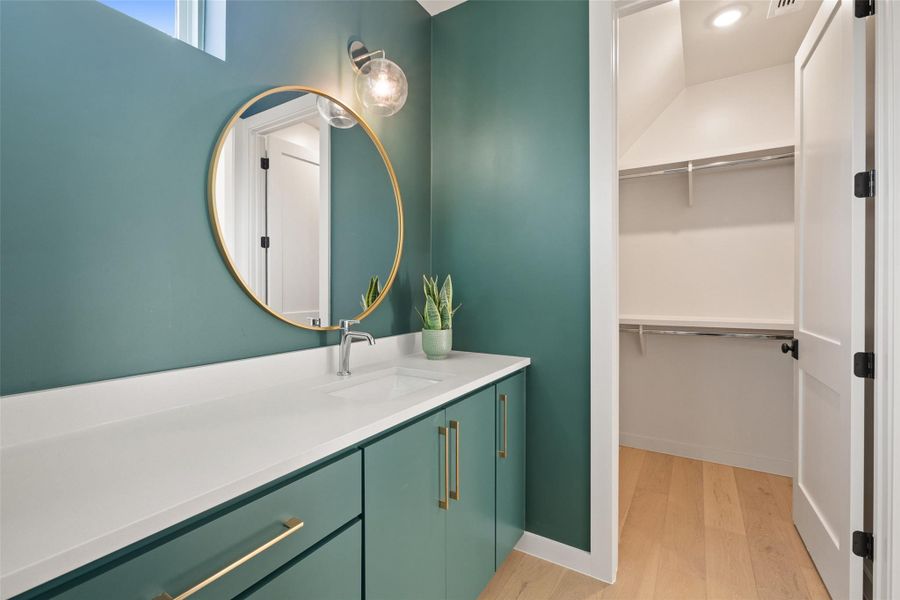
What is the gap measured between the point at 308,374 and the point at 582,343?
1.06m

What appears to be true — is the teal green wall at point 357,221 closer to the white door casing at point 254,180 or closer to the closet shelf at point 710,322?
the white door casing at point 254,180

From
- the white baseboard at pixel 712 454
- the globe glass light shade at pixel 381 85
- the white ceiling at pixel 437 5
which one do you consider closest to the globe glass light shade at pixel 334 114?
the globe glass light shade at pixel 381 85

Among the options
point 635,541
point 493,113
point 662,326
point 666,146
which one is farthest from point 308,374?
point 666,146

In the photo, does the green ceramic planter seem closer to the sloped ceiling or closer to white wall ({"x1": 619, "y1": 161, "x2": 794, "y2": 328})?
the sloped ceiling

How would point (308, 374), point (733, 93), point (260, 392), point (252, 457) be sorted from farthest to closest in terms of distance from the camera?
point (733, 93) → point (308, 374) → point (260, 392) → point (252, 457)

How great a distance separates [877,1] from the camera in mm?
1312

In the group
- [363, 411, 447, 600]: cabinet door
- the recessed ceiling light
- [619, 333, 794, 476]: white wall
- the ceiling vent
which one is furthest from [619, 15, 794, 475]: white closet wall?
[363, 411, 447, 600]: cabinet door

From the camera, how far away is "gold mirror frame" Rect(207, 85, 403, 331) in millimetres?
1167

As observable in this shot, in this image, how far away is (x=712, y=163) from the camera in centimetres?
258

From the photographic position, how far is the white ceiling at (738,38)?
2.09m

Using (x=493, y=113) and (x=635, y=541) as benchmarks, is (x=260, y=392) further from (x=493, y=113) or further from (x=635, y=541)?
(x=635, y=541)

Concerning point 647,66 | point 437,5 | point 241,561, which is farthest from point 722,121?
point 241,561

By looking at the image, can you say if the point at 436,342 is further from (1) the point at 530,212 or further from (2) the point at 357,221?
(1) the point at 530,212

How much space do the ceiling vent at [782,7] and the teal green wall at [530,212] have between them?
1121mm
